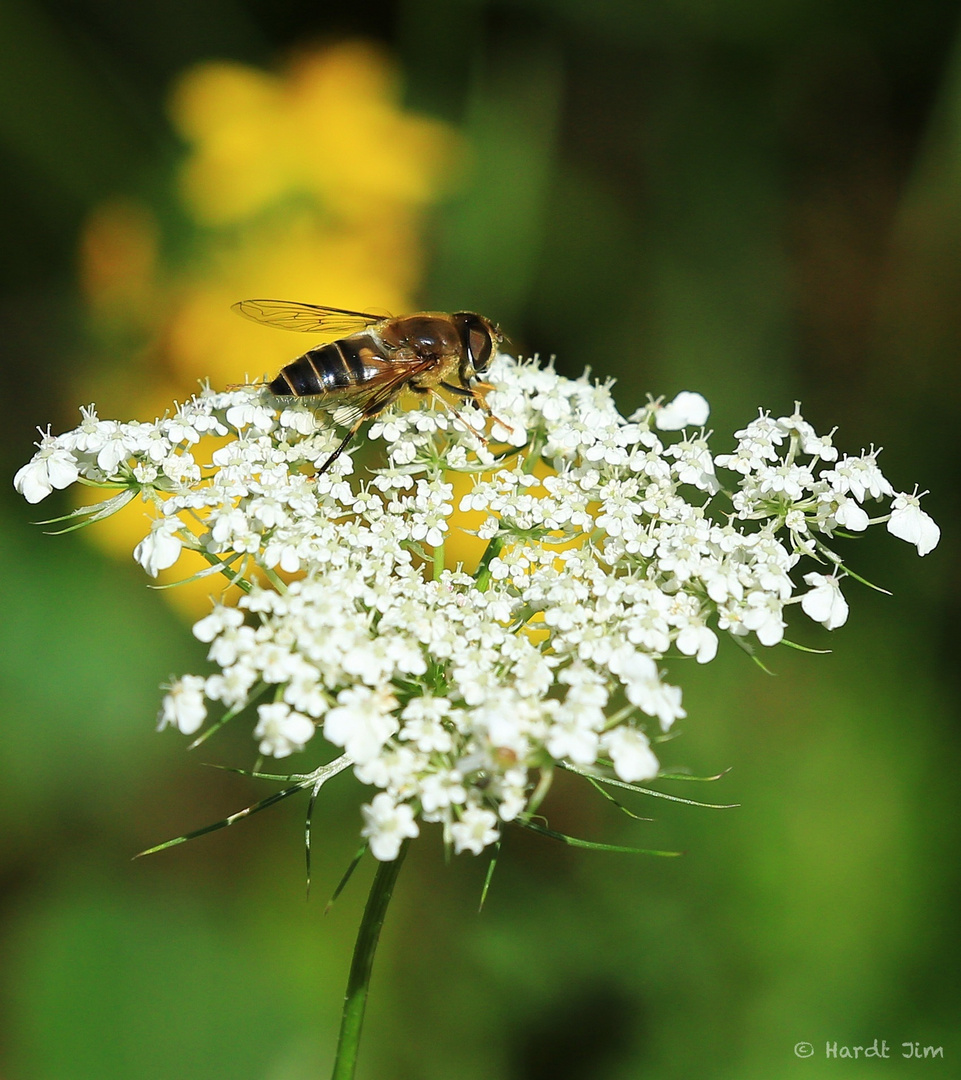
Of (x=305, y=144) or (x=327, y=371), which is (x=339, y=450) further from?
(x=305, y=144)

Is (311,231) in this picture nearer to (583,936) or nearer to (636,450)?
(636,450)

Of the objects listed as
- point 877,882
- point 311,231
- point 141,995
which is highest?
point 311,231

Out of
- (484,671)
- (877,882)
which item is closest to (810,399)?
(877,882)

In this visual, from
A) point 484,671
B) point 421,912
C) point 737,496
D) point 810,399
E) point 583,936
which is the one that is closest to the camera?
point 484,671

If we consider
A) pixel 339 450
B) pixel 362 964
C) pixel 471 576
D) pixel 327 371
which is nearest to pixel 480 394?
pixel 327 371

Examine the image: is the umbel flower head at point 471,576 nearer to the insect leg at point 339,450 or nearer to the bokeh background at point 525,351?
the insect leg at point 339,450

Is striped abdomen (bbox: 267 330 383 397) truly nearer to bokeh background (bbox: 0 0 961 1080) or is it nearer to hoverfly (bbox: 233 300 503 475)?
hoverfly (bbox: 233 300 503 475)
